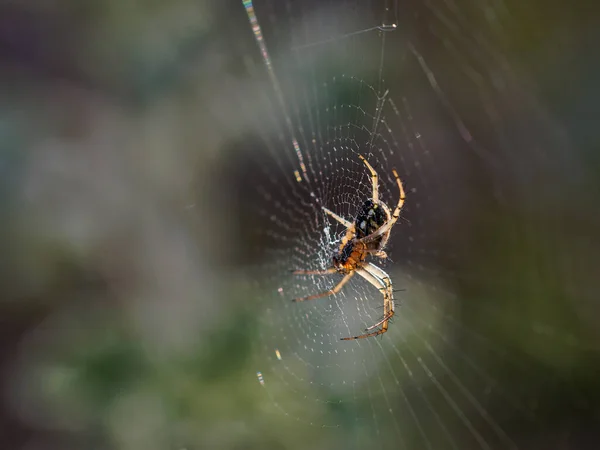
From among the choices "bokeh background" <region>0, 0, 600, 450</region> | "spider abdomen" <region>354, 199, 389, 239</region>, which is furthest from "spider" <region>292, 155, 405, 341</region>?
"bokeh background" <region>0, 0, 600, 450</region>

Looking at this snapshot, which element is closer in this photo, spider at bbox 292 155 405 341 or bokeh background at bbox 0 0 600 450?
spider at bbox 292 155 405 341

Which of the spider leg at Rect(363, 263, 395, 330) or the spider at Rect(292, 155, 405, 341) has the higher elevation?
the spider at Rect(292, 155, 405, 341)

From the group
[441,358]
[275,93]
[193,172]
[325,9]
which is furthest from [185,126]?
[441,358]

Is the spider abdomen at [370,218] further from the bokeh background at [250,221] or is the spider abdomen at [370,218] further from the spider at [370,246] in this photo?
the bokeh background at [250,221]

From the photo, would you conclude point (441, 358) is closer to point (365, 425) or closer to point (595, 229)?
point (365, 425)

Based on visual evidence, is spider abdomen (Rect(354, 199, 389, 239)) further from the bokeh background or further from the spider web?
the bokeh background

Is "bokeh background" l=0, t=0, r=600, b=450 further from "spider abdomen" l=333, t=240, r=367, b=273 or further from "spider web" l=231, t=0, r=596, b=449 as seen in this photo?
"spider abdomen" l=333, t=240, r=367, b=273

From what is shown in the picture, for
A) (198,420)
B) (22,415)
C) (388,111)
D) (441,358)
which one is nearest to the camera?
(198,420)
